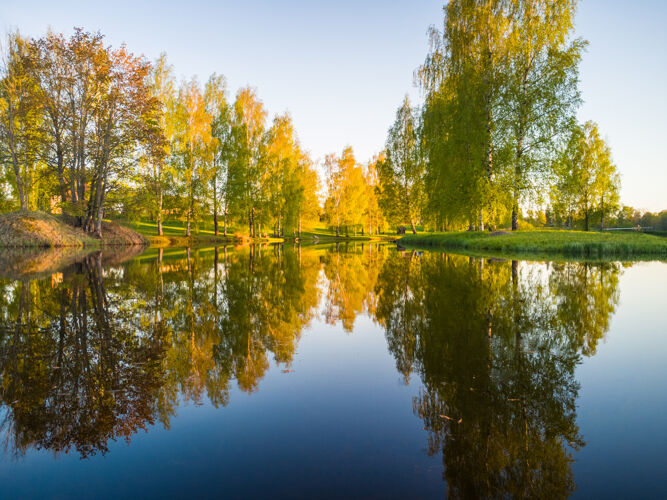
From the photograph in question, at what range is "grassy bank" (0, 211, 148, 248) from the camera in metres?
25.7

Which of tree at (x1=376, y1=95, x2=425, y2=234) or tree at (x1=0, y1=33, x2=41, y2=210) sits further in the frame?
tree at (x1=376, y1=95, x2=425, y2=234)

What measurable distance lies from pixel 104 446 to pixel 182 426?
56 centimetres

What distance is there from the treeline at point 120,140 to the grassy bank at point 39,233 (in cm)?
165

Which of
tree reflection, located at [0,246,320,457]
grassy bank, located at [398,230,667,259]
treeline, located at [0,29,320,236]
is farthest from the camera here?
treeline, located at [0,29,320,236]

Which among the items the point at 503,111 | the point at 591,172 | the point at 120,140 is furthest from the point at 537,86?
the point at 120,140

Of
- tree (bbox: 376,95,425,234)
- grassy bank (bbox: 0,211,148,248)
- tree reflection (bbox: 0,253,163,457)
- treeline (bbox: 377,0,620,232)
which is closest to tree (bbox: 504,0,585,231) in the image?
treeline (bbox: 377,0,620,232)

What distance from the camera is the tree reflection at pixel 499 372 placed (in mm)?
2496

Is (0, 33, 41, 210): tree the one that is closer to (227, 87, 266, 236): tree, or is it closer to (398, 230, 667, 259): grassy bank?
(227, 87, 266, 236): tree

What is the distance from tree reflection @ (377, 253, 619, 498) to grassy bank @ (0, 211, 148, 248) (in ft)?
93.3

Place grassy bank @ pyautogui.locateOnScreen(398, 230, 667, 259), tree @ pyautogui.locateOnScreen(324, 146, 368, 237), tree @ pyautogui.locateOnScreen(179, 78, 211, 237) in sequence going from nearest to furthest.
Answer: grassy bank @ pyautogui.locateOnScreen(398, 230, 667, 259) < tree @ pyautogui.locateOnScreen(179, 78, 211, 237) < tree @ pyautogui.locateOnScreen(324, 146, 368, 237)

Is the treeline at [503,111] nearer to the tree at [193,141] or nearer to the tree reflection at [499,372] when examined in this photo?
the tree reflection at [499,372]

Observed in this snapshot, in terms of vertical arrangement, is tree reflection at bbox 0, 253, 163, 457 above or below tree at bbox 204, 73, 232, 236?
below

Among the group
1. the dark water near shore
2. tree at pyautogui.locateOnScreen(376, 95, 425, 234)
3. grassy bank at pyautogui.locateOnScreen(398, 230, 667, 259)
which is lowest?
the dark water near shore

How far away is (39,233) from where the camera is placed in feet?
86.5
